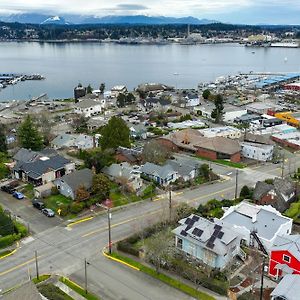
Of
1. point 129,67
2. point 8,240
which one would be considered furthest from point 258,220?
point 129,67

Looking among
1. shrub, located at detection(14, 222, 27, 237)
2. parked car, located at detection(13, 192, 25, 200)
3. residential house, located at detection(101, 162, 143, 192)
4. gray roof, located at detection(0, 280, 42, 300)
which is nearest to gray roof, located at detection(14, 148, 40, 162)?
parked car, located at detection(13, 192, 25, 200)

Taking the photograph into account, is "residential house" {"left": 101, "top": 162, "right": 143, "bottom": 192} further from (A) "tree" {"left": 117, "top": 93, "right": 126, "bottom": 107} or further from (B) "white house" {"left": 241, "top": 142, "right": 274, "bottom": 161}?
(A) "tree" {"left": 117, "top": 93, "right": 126, "bottom": 107}

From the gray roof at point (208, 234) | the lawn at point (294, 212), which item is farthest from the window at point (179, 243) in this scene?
the lawn at point (294, 212)

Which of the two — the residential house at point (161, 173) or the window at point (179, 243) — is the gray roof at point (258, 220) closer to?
the window at point (179, 243)

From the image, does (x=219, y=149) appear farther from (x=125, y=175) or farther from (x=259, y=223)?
(x=259, y=223)

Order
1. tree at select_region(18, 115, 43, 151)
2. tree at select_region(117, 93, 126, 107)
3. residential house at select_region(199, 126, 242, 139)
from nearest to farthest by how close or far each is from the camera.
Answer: tree at select_region(18, 115, 43, 151)
residential house at select_region(199, 126, 242, 139)
tree at select_region(117, 93, 126, 107)
